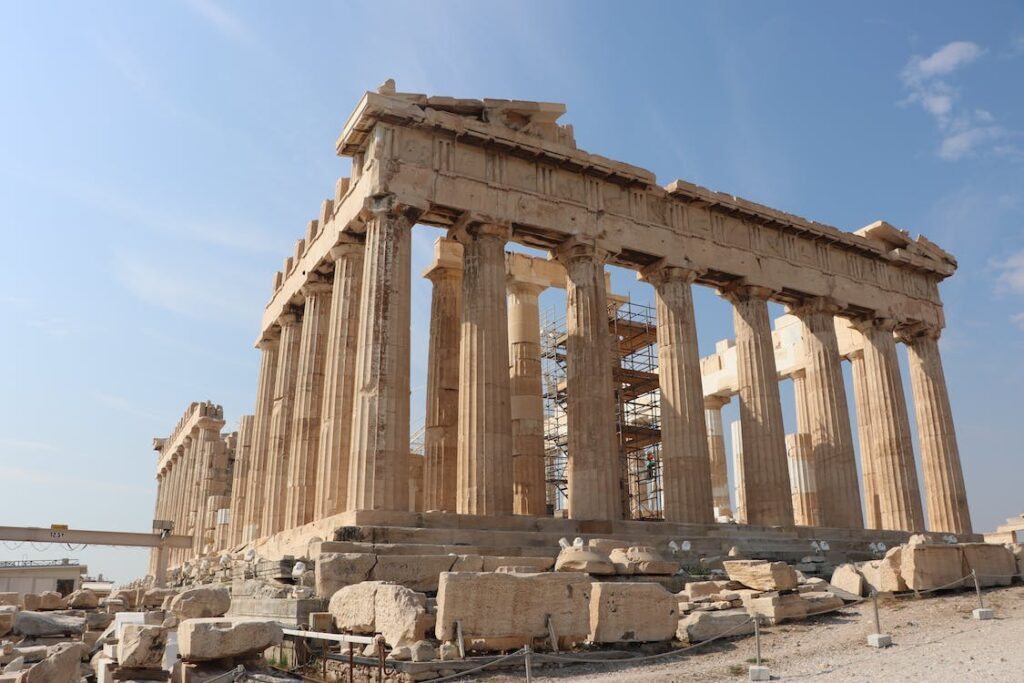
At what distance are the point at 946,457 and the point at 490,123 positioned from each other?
64.2ft

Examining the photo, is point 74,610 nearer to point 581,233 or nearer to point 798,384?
point 581,233

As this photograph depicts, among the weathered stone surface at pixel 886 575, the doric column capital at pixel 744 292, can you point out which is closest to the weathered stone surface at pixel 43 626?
the weathered stone surface at pixel 886 575

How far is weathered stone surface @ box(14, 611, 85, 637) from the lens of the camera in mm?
17016

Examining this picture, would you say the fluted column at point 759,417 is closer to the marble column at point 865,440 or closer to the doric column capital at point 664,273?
the doric column capital at point 664,273

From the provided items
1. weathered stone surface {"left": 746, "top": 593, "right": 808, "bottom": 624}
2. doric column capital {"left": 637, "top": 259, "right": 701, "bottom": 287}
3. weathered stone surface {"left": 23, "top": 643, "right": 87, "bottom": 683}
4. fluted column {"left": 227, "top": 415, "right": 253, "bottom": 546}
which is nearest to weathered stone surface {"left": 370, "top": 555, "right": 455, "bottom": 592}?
A: weathered stone surface {"left": 23, "top": 643, "right": 87, "bottom": 683}

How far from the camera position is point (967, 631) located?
12.1 meters

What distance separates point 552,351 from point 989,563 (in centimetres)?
1793

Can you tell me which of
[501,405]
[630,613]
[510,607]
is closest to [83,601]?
[501,405]

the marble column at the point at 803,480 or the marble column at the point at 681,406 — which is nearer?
the marble column at the point at 681,406

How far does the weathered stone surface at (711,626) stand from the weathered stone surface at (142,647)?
23.4ft

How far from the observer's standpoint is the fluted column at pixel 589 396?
2056 cm

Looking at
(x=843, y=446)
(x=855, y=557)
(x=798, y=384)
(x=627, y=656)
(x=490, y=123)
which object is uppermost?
(x=490, y=123)

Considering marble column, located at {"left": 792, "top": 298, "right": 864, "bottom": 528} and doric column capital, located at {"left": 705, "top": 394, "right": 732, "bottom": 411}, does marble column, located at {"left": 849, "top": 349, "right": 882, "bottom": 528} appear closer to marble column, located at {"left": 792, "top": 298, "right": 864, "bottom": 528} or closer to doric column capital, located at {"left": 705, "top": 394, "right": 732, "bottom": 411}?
marble column, located at {"left": 792, "top": 298, "right": 864, "bottom": 528}

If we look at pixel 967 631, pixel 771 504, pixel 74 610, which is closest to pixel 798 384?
pixel 771 504
